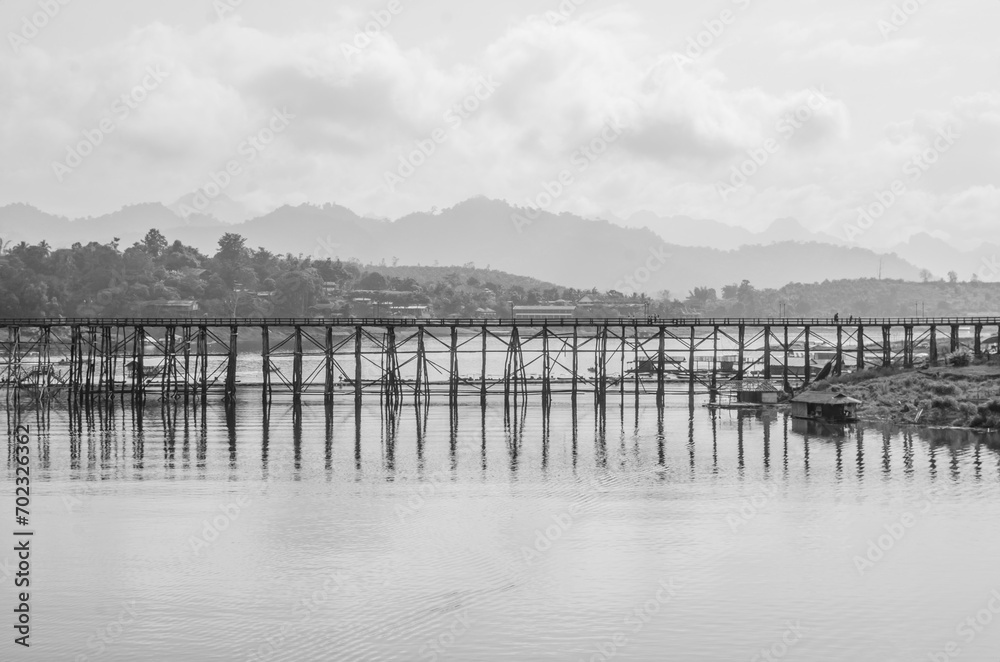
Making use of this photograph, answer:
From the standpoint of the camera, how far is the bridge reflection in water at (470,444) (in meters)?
52.6

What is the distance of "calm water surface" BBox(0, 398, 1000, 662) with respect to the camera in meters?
30.0

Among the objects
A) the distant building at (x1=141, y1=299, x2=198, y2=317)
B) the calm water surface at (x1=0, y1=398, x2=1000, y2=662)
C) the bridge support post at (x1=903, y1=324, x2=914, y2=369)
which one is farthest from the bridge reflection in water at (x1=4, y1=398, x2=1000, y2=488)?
the distant building at (x1=141, y1=299, x2=198, y2=317)

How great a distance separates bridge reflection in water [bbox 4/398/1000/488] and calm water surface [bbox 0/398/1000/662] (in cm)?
32

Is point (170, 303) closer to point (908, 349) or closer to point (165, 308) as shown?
point (165, 308)

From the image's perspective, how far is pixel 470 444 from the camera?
61.5 m

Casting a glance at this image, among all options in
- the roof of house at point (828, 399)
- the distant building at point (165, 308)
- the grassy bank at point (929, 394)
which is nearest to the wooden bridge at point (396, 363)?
the grassy bank at point (929, 394)

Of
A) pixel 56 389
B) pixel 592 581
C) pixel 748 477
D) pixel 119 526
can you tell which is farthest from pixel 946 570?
pixel 56 389

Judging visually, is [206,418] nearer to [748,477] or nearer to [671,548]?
[748,477]

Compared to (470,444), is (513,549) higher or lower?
lower

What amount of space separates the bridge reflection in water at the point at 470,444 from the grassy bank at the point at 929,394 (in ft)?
9.02

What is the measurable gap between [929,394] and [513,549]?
44.0 m

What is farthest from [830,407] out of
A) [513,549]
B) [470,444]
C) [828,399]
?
[513,549]

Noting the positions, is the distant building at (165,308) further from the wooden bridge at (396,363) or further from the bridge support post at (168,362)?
the bridge support post at (168,362)

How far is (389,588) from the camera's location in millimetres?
33812
